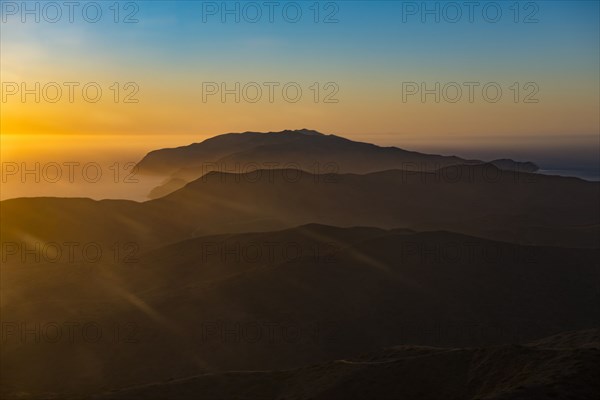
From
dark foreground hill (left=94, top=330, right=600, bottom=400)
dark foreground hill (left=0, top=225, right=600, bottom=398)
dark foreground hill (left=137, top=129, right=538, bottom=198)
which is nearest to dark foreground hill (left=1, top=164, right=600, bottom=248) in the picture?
dark foreground hill (left=0, top=225, right=600, bottom=398)

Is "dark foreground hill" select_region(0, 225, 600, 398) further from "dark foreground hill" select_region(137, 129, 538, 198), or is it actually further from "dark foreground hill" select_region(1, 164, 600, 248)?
"dark foreground hill" select_region(137, 129, 538, 198)

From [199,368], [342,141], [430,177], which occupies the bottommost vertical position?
[199,368]

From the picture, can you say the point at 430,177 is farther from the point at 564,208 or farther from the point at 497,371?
the point at 497,371

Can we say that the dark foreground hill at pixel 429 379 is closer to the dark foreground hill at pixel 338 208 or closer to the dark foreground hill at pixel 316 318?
the dark foreground hill at pixel 316 318

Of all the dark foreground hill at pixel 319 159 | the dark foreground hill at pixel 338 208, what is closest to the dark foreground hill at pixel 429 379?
the dark foreground hill at pixel 338 208

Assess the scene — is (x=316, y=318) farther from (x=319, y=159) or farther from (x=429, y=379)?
(x=319, y=159)

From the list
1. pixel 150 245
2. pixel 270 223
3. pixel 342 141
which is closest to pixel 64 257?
pixel 150 245
